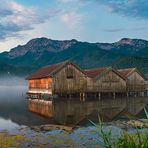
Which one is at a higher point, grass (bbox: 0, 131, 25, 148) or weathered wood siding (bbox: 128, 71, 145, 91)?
weathered wood siding (bbox: 128, 71, 145, 91)

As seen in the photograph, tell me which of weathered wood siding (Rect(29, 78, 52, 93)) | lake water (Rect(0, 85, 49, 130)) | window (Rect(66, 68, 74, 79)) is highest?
window (Rect(66, 68, 74, 79))

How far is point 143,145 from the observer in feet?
19.3

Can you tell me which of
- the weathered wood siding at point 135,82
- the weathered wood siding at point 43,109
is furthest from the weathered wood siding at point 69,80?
the weathered wood siding at point 135,82

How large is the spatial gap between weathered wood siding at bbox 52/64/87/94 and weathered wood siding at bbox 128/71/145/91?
10.2 meters

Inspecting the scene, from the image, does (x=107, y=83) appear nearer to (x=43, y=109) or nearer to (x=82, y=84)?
(x=82, y=84)

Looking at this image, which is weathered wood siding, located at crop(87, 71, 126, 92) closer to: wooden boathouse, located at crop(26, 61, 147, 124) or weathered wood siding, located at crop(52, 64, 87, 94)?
wooden boathouse, located at crop(26, 61, 147, 124)

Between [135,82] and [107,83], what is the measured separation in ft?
24.3

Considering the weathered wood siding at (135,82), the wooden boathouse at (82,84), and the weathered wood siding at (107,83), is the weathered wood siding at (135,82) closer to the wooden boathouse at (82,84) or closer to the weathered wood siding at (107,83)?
the wooden boathouse at (82,84)

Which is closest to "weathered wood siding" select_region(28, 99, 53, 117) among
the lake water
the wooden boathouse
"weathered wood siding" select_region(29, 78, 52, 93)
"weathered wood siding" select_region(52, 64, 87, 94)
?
the lake water

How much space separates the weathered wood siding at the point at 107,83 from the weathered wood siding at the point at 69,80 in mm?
1394

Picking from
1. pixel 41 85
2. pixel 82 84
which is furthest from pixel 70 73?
pixel 41 85

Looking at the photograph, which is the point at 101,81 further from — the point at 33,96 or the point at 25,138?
the point at 25,138

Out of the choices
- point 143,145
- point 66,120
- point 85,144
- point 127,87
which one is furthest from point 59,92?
point 143,145

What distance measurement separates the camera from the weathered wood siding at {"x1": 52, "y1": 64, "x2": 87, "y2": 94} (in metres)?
54.7
